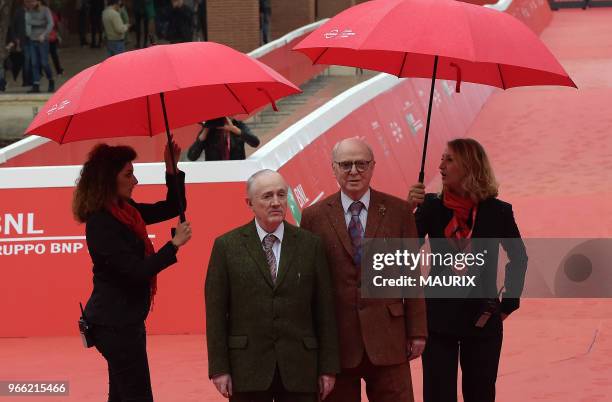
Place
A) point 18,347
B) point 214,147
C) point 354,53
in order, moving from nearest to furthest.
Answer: point 354,53, point 18,347, point 214,147

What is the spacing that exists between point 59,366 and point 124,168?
359 centimetres

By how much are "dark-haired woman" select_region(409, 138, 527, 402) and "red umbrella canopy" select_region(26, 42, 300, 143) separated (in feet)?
3.54

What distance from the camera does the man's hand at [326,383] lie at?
6.38m

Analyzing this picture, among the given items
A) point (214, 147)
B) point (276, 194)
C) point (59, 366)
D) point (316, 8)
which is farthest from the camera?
point (316, 8)

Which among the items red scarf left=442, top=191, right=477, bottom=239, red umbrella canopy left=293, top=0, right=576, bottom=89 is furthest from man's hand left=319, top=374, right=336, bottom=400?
red umbrella canopy left=293, top=0, right=576, bottom=89

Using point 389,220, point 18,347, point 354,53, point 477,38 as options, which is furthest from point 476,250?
point 18,347

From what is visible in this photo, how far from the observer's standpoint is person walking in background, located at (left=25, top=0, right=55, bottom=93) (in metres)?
24.7

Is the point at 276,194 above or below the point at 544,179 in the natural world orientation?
above

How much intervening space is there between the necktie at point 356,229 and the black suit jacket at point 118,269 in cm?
94

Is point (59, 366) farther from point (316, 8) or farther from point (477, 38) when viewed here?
point (316, 8)

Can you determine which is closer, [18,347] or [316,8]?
[18,347]

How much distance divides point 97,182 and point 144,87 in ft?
2.10

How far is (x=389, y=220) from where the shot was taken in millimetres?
6688

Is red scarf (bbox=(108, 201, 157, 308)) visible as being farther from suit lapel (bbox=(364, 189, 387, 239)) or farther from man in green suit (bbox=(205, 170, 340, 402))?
suit lapel (bbox=(364, 189, 387, 239))
